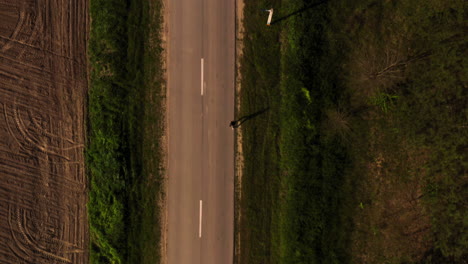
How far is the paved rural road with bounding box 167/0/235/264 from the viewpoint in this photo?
37.6ft

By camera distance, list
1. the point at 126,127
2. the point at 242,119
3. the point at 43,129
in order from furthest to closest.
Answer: the point at 43,129 → the point at 126,127 → the point at 242,119

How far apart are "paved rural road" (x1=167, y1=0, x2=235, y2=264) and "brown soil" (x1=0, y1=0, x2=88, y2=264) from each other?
3.95 m

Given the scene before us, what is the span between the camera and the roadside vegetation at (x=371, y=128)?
10.9 meters

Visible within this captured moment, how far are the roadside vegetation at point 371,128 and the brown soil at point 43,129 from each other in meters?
7.97

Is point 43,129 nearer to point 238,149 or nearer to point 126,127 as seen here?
point 126,127

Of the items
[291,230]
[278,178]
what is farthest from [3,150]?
[291,230]

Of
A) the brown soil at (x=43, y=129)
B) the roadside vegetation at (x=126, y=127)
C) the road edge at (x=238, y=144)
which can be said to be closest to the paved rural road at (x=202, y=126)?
the road edge at (x=238, y=144)

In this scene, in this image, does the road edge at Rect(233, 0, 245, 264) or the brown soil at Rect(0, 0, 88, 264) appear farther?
the brown soil at Rect(0, 0, 88, 264)

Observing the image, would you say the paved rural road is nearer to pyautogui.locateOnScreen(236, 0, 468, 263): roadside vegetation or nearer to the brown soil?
pyautogui.locateOnScreen(236, 0, 468, 263): roadside vegetation

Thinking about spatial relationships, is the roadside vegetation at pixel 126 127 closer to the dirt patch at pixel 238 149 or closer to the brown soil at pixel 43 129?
the brown soil at pixel 43 129

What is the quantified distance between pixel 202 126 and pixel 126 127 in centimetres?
310

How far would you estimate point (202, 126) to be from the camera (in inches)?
455

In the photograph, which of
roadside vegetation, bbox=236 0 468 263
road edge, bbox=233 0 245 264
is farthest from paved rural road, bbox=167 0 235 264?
roadside vegetation, bbox=236 0 468 263

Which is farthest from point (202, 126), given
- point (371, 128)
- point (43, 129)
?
point (43, 129)
